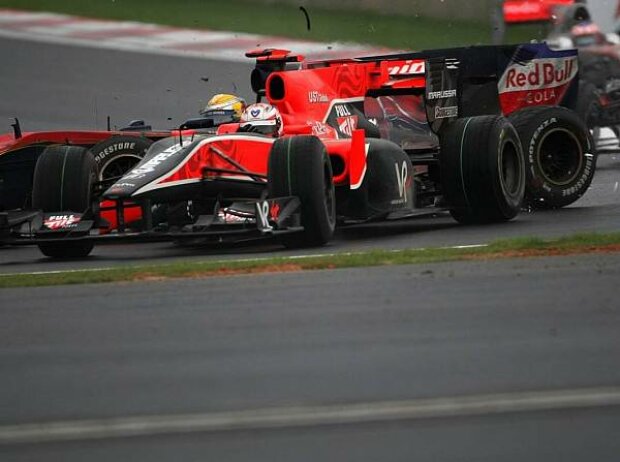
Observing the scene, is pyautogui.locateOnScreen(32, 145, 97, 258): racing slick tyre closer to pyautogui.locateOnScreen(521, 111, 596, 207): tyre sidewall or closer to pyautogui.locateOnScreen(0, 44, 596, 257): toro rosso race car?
pyautogui.locateOnScreen(0, 44, 596, 257): toro rosso race car

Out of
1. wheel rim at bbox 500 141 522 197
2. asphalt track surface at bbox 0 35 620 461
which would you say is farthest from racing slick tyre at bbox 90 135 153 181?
asphalt track surface at bbox 0 35 620 461

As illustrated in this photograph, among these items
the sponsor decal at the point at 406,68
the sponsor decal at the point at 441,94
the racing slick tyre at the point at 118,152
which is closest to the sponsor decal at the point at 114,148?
the racing slick tyre at the point at 118,152

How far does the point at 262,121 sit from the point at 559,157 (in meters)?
3.10

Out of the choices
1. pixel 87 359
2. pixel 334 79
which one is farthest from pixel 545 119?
pixel 87 359

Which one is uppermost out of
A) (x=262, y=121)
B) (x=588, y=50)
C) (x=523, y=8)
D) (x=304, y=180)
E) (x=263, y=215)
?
(x=523, y=8)

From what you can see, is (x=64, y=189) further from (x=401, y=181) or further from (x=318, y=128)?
(x=401, y=181)

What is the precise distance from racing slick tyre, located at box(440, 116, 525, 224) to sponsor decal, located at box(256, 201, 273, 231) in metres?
2.42

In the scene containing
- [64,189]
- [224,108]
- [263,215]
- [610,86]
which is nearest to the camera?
[263,215]

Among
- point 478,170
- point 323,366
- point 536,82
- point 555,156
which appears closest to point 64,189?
point 478,170

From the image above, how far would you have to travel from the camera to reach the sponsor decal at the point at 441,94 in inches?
507

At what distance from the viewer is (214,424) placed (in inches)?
199

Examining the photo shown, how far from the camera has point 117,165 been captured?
13.0 meters

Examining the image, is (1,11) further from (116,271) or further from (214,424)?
(214,424)

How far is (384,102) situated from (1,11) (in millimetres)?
9707
